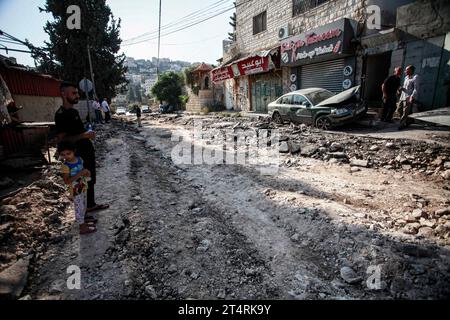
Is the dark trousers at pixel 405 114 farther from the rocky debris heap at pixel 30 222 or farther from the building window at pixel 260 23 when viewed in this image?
the building window at pixel 260 23

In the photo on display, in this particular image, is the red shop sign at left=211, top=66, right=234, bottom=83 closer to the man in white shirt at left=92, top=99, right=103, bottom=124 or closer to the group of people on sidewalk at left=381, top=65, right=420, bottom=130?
the man in white shirt at left=92, top=99, right=103, bottom=124

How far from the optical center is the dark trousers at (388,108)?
8.04 m

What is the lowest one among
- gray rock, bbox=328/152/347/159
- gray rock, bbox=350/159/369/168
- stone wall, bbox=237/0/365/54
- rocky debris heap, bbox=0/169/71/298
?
rocky debris heap, bbox=0/169/71/298

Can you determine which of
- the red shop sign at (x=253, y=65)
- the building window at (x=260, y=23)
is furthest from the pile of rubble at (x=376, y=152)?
the building window at (x=260, y=23)

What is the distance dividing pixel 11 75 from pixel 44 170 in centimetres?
606

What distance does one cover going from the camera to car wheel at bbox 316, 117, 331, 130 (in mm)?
8451

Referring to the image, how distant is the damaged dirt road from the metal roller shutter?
771 centimetres

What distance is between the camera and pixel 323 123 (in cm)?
861

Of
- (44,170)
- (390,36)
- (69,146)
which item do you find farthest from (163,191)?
(390,36)

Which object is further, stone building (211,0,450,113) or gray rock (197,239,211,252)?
stone building (211,0,450,113)

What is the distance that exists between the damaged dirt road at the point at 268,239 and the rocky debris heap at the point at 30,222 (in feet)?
0.66

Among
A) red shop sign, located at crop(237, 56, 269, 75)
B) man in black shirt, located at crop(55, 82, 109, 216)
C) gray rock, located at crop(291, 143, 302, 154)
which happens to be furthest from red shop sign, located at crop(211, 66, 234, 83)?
Answer: man in black shirt, located at crop(55, 82, 109, 216)

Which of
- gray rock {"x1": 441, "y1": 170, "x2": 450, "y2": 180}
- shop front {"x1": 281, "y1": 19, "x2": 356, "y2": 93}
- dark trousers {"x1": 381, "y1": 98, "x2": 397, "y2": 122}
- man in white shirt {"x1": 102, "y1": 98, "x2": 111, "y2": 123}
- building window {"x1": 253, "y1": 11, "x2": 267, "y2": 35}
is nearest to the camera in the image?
gray rock {"x1": 441, "y1": 170, "x2": 450, "y2": 180}

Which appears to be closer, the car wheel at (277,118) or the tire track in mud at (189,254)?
the tire track in mud at (189,254)
